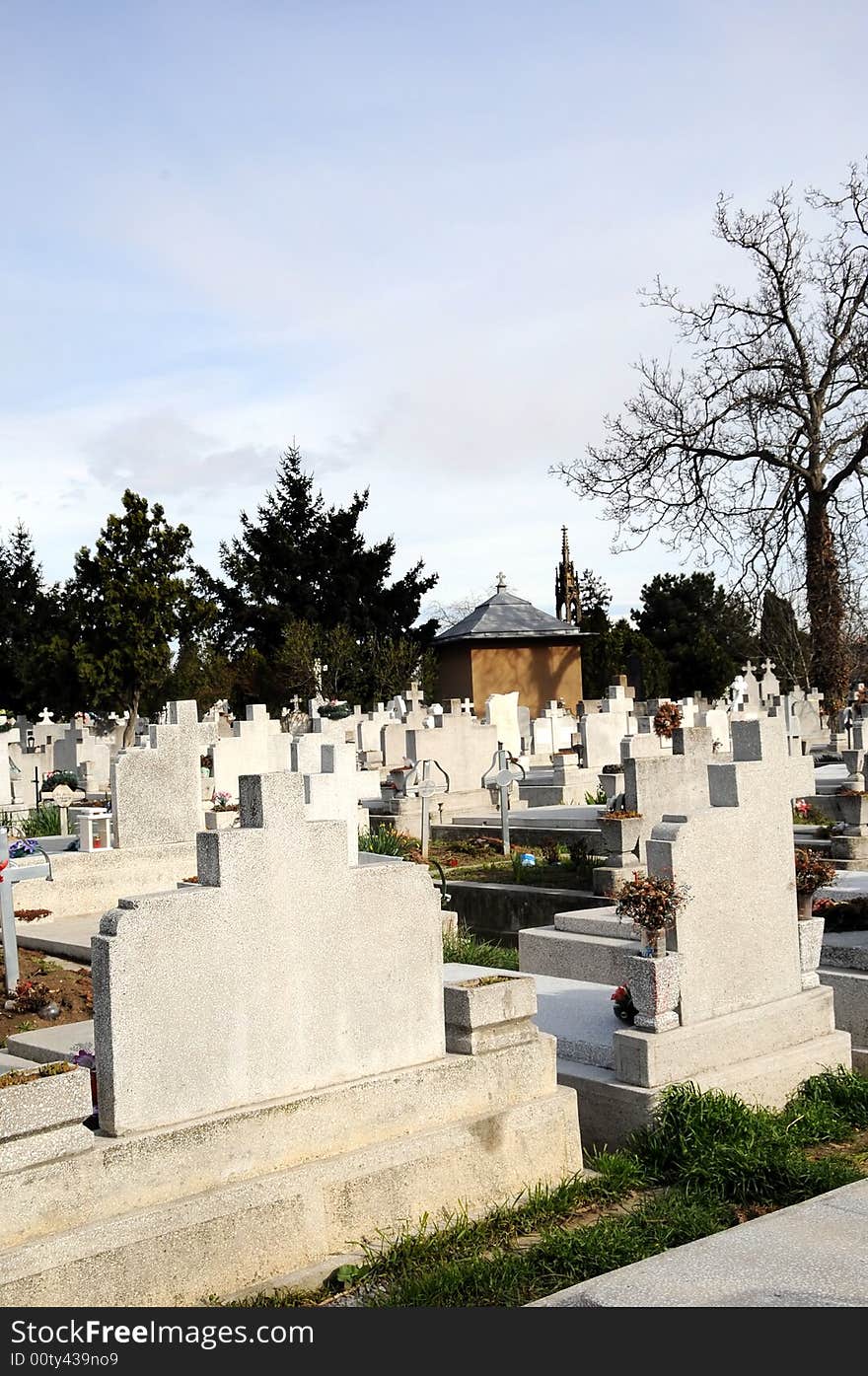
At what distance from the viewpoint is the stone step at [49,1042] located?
6.45 m

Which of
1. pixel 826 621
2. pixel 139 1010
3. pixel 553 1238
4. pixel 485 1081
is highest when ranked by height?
pixel 826 621

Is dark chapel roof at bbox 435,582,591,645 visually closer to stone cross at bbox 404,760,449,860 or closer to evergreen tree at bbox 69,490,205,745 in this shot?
evergreen tree at bbox 69,490,205,745

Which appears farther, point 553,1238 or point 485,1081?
point 485,1081

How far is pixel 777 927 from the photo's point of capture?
7031 mm

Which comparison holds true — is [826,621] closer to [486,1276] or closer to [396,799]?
[396,799]

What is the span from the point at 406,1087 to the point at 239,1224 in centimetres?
96

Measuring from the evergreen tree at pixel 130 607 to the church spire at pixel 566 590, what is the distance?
22.4 metres

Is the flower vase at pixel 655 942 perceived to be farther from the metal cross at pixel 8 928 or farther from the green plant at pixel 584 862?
the green plant at pixel 584 862

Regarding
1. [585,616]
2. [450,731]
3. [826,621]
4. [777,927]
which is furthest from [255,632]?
[777,927]

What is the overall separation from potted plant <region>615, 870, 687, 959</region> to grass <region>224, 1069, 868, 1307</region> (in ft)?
2.43

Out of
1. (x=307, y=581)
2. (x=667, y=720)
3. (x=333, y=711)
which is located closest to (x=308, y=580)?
(x=307, y=581)

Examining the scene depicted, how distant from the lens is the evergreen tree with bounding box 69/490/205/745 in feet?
142

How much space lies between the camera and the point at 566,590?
208 ft

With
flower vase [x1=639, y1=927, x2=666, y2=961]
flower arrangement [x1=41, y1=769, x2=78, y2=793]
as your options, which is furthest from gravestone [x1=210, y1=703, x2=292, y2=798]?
flower vase [x1=639, y1=927, x2=666, y2=961]
